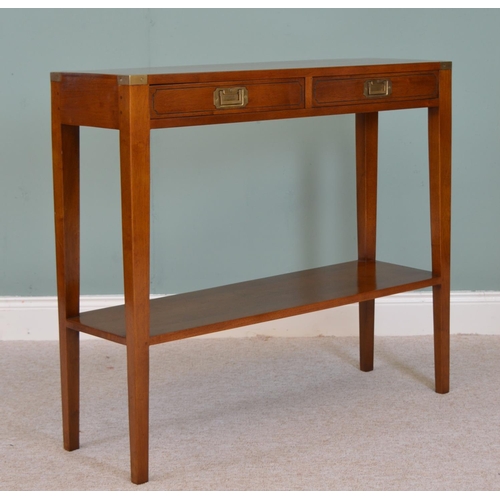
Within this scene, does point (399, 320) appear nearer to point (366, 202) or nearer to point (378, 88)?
point (366, 202)

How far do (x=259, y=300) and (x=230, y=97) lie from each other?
0.70m

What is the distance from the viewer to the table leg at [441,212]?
3156 mm

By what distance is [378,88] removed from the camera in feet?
9.61

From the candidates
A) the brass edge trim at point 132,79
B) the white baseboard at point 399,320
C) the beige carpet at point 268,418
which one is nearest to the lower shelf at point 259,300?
the beige carpet at point 268,418

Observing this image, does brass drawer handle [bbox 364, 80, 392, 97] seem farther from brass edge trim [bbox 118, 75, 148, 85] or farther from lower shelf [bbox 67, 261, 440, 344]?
brass edge trim [bbox 118, 75, 148, 85]

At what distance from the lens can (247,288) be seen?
3139mm

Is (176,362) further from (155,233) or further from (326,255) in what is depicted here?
(326,255)

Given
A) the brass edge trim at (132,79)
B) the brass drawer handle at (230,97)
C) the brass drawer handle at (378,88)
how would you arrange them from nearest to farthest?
1. the brass edge trim at (132,79)
2. the brass drawer handle at (230,97)
3. the brass drawer handle at (378,88)

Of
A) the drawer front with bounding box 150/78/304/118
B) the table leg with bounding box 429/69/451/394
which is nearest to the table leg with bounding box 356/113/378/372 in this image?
the table leg with bounding box 429/69/451/394

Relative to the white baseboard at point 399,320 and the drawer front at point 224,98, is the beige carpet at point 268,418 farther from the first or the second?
the drawer front at point 224,98

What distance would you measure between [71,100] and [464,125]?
1965mm

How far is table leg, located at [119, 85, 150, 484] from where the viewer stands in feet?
7.85

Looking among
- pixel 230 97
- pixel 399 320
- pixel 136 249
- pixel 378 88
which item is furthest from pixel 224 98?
pixel 399 320

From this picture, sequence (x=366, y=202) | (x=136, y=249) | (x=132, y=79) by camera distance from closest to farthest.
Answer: (x=132, y=79) → (x=136, y=249) → (x=366, y=202)
